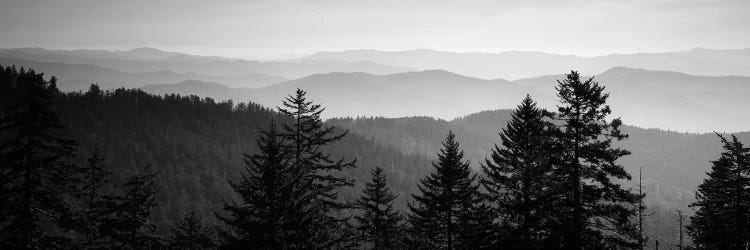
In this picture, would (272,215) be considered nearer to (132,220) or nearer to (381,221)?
(381,221)

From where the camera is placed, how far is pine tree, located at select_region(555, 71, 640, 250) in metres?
18.5

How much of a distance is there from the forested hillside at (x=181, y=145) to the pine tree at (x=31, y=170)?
9663 cm

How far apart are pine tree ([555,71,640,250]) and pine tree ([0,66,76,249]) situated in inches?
692

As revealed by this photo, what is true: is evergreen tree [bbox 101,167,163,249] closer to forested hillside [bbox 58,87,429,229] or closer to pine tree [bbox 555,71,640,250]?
pine tree [bbox 555,71,640,250]

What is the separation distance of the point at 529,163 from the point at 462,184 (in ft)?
16.9

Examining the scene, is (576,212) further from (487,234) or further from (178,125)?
(178,125)

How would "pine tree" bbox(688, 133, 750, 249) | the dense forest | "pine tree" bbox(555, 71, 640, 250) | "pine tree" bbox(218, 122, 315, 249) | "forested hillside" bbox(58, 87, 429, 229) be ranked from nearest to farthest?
the dense forest, "pine tree" bbox(218, 122, 315, 249), "pine tree" bbox(555, 71, 640, 250), "pine tree" bbox(688, 133, 750, 249), "forested hillside" bbox(58, 87, 429, 229)

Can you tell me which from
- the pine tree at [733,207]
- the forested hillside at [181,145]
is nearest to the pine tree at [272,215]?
the pine tree at [733,207]

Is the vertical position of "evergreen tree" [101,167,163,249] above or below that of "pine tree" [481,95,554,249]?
below

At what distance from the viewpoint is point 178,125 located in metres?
174

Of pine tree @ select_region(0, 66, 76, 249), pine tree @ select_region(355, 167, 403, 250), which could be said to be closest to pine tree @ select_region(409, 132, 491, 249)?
pine tree @ select_region(355, 167, 403, 250)

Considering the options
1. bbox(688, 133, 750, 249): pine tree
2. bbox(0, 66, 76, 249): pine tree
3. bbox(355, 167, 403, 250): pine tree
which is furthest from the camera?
bbox(355, 167, 403, 250): pine tree

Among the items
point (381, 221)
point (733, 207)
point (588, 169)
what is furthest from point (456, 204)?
point (733, 207)

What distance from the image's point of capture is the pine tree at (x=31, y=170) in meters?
15.9
